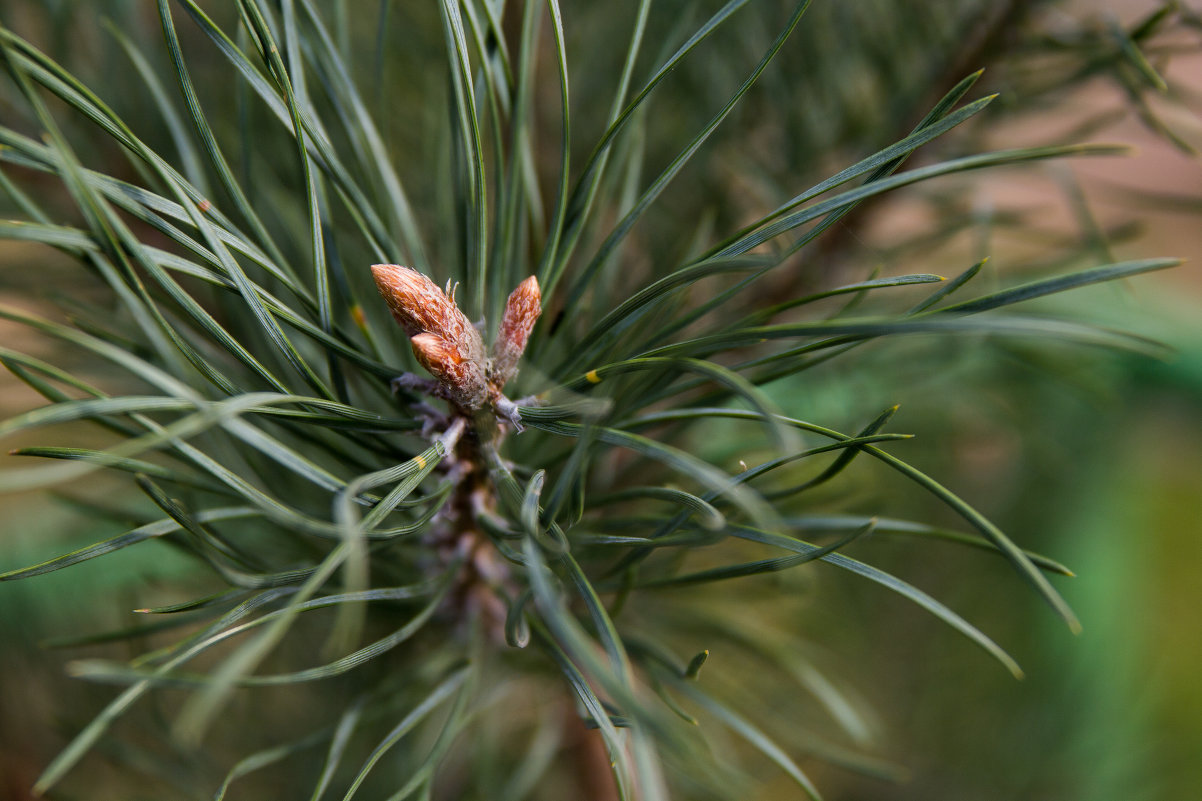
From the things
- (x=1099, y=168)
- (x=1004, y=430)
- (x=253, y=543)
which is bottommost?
(x=253, y=543)

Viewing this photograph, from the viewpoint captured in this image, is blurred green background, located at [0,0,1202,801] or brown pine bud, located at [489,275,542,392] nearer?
brown pine bud, located at [489,275,542,392]

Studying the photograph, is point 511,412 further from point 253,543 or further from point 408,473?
point 253,543

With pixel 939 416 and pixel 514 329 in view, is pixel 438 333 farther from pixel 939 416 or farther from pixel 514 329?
pixel 939 416

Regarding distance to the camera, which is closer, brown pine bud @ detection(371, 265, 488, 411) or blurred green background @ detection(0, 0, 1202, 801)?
brown pine bud @ detection(371, 265, 488, 411)

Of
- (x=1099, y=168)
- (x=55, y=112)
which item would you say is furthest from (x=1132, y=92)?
(x=1099, y=168)

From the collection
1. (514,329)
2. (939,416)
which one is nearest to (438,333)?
(514,329)
